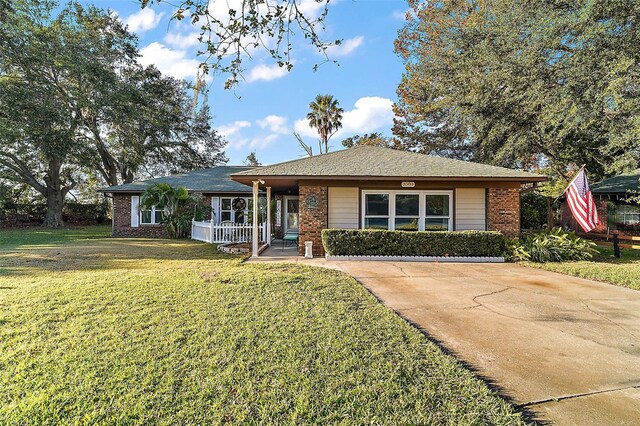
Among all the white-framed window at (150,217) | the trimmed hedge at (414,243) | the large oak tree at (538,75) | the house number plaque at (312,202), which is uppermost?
the large oak tree at (538,75)

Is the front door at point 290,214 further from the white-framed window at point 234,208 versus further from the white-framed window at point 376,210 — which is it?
the white-framed window at point 376,210

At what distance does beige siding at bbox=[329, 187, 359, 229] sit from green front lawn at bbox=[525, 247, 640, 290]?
17.3 ft

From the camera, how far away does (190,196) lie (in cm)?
1633

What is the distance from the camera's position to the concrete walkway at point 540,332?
9.19ft

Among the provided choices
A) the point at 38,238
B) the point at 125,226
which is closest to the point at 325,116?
the point at 125,226

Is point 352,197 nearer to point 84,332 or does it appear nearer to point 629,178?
point 84,332

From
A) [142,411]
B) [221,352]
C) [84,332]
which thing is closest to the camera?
[142,411]

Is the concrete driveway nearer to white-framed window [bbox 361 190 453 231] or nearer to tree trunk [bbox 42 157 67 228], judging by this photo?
white-framed window [bbox 361 190 453 231]

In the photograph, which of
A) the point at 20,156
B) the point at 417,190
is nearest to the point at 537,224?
the point at 417,190

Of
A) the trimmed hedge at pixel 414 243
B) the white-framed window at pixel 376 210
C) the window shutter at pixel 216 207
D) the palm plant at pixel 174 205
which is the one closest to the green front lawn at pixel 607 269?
the trimmed hedge at pixel 414 243

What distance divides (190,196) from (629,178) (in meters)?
22.8

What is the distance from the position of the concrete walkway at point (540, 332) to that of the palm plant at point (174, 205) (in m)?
10.9

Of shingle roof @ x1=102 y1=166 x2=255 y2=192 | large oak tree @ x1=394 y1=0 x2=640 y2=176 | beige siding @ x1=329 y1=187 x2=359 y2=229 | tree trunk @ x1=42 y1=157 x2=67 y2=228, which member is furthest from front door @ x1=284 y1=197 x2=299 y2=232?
tree trunk @ x1=42 y1=157 x2=67 y2=228

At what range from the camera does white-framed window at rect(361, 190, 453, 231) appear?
11.2 metres
